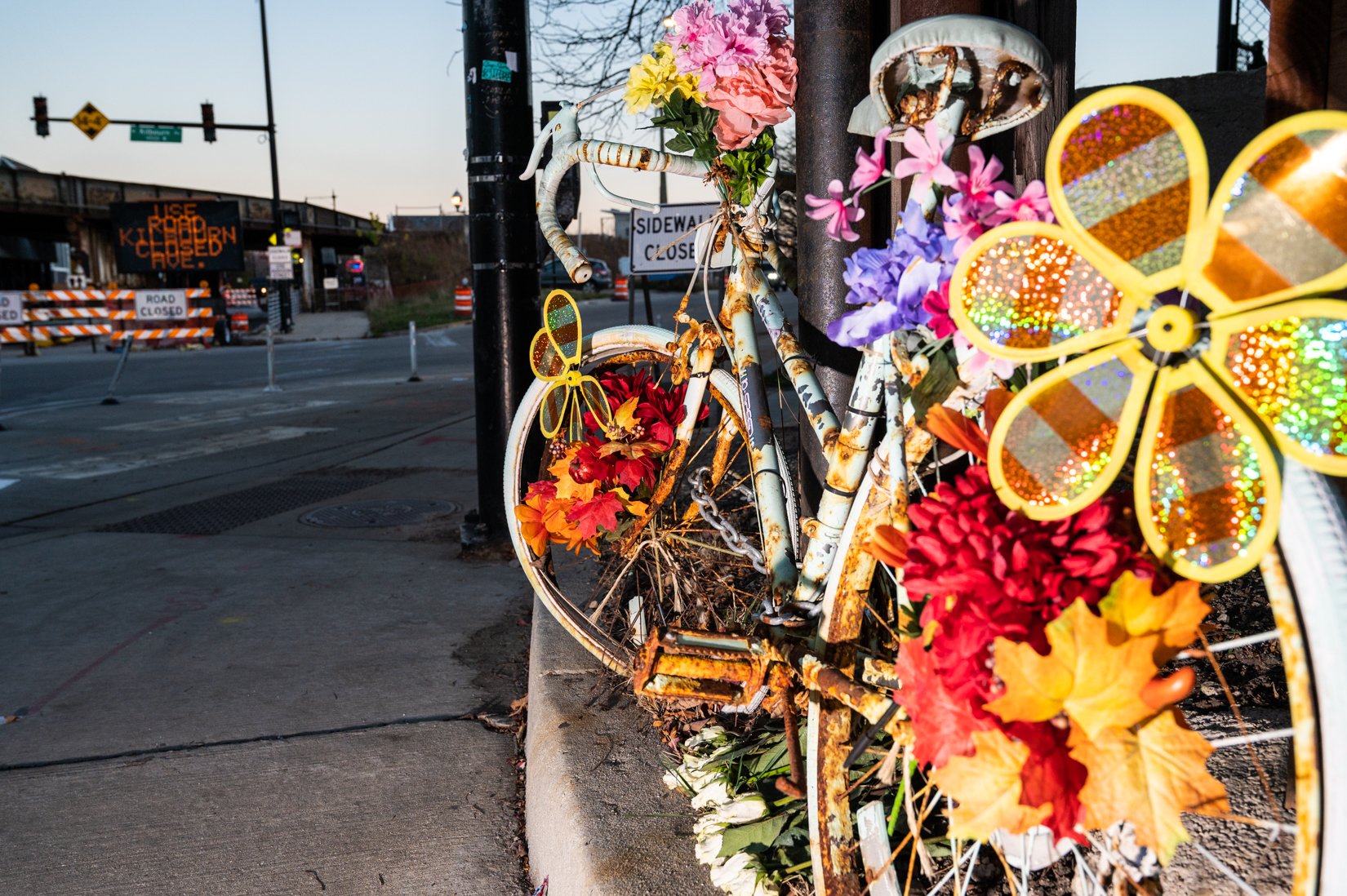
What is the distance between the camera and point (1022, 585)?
127cm

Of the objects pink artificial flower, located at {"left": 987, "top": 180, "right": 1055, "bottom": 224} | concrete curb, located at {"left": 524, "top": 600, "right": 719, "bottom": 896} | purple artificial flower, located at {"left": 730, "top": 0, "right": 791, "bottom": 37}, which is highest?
purple artificial flower, located at {"left": 730, "top": 0, "right": 791, "bottom": 37}

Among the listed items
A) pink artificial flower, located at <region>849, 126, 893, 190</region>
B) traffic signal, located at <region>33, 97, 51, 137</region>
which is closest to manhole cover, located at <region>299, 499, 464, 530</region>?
pink artificial flower, located at <region>849, 126, 893, 190</region>

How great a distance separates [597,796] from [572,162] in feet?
5.64

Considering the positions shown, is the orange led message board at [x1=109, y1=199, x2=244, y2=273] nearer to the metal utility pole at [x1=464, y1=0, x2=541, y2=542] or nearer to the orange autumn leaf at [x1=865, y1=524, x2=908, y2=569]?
the metal utility pole at [x1=464, y1=0, x2=541, y2=542]

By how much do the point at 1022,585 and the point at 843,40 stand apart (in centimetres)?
190

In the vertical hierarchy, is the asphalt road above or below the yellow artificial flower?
below

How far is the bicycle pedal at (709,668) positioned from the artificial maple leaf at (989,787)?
859 mm

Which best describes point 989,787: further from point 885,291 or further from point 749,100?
point 749,100

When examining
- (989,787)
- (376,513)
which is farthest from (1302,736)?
(376,513)

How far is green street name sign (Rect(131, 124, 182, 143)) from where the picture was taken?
2481cm

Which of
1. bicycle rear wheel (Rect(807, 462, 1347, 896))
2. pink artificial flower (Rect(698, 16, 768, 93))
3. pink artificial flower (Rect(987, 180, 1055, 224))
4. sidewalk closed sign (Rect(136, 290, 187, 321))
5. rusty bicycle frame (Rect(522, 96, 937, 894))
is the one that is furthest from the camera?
sidewalk closed sign (Rect(136, 290, 187, 321))

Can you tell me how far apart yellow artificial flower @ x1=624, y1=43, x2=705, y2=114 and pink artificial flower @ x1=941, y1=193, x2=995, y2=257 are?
1279mm

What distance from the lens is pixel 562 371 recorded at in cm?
306

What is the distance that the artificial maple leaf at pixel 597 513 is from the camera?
2.87 m
